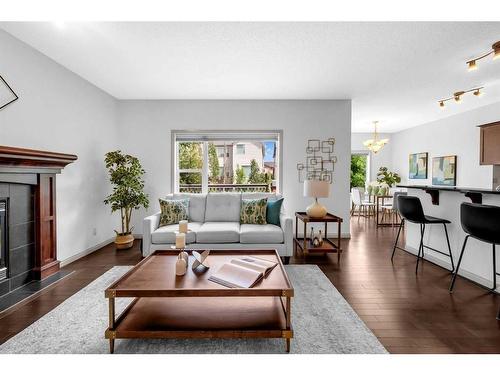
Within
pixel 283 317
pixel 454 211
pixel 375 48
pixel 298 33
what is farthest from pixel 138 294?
pixel 454 211

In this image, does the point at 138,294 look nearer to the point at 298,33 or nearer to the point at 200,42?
the point at 200,42

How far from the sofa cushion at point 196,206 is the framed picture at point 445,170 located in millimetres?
5653

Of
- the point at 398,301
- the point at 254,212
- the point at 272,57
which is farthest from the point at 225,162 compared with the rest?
the point at 398,301

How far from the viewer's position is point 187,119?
476 cm

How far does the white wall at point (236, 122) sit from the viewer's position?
4742mm

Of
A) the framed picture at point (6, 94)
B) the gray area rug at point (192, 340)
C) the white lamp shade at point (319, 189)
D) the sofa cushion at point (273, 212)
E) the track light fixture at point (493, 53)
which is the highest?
the track light fixture at point (493, 53)

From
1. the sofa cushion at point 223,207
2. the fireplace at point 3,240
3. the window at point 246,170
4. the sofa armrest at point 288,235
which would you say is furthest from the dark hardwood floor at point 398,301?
the window at point 246,170

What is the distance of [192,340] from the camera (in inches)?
70.5

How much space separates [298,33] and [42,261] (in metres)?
3.53

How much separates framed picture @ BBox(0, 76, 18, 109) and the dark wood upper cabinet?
6.77m

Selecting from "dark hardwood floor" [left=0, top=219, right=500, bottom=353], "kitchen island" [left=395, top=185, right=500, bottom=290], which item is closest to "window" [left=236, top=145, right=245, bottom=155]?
"dark hardwood floor" [left=0, top=219, right=500, bottom=353]

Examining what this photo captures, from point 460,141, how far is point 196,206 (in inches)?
230

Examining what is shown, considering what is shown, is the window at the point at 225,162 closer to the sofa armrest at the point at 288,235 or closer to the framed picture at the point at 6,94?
the sofa armrest at the point at 288,235

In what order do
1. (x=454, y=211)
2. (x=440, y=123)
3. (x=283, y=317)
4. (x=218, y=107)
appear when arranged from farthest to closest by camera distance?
(x=440, y=123), (x=218, y=107), (x=454, y=211), (x=283, y=317)
